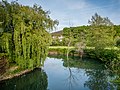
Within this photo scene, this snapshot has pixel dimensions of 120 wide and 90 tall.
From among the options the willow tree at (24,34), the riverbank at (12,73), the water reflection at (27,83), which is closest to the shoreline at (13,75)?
the riverbank at (12,73)

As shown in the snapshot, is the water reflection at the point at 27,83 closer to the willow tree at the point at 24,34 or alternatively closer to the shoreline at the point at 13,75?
the shoreline at the point at 13,75

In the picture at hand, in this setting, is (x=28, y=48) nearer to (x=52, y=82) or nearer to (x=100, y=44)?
(x=52, y=82)

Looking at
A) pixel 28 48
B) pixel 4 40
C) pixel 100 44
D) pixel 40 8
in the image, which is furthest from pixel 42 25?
pixel 100 44

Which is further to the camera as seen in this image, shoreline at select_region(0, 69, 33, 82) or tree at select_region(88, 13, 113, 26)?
tree at select_region(88, 13, 113, 26)

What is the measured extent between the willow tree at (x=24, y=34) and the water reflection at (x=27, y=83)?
149cm

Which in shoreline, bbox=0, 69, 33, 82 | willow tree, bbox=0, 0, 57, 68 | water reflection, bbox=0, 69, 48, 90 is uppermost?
willow tree, bbox=0, 0, 57, 68

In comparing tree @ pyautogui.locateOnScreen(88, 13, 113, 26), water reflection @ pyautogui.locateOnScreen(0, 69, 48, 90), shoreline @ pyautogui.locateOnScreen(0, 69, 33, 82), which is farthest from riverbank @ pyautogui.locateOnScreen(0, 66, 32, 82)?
tree @ pyautogui.locateOnScreen(88, 13, 113, 26)

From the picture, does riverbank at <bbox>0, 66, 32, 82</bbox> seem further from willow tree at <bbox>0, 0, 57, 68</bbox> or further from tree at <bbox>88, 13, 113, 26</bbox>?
tree at <bbox>88, 13, 113, 26</bbox>

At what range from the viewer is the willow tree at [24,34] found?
22.4 m

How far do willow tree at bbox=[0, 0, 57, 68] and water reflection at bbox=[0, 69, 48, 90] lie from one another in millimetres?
1495

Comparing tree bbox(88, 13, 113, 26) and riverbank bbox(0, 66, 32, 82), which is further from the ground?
tree bbox(88, 13, 113, 26)

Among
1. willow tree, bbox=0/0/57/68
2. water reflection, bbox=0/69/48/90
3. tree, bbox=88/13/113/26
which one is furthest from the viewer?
tree, bbox=88/13/113/26

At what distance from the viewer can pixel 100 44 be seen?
3650 cm

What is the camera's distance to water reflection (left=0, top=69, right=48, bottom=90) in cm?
1842
